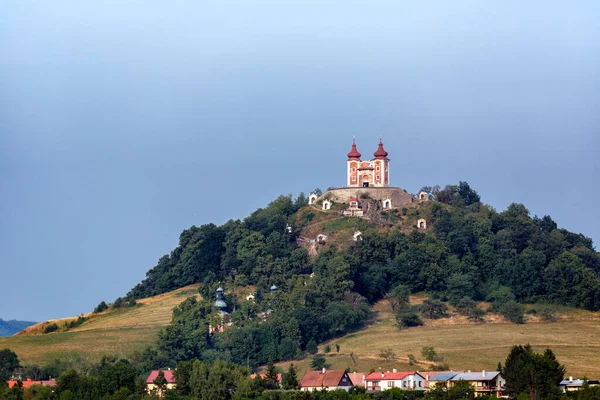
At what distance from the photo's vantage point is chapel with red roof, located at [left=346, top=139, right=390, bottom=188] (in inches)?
5827

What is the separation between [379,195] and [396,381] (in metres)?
50.1

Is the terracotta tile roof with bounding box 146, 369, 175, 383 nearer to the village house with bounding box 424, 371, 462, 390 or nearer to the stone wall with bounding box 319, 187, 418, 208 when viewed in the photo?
the village house with bounding box 424, 371, 462, 390

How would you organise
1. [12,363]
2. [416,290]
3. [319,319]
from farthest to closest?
[416,290] → [319,319] → [12,363]

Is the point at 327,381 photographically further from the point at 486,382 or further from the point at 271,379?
the point at 486,382

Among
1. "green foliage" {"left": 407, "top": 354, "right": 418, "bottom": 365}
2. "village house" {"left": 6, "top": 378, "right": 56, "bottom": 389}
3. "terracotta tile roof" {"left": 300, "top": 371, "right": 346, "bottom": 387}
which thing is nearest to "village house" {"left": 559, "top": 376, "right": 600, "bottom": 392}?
"green foliage" {"left": 407, "top": 354, "right": 418, "bottom": 365}

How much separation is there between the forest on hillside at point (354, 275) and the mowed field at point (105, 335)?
3.50 m

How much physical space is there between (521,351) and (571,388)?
198 inches

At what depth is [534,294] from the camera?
131 meters

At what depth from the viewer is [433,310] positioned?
418 feet

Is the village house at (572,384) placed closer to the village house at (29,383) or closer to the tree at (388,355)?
the tree at (388,355)

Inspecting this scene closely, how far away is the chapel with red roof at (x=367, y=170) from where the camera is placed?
14800 centimetres

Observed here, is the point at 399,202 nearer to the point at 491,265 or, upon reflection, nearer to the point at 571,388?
the point at 491,265

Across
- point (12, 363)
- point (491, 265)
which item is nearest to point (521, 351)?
point (491, 265)

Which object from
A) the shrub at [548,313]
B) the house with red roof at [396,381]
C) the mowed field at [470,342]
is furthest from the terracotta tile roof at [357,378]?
the shrub at [548,313]
